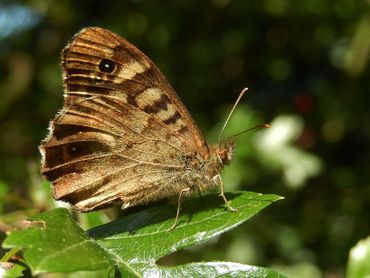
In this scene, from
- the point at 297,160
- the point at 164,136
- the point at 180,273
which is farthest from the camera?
the point at 297,160

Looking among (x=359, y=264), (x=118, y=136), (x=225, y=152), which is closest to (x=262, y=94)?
(x=225, y=152)

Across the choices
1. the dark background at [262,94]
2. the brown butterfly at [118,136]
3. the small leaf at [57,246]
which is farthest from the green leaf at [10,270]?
the dark background at [262,94]

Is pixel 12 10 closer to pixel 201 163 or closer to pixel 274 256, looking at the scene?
pixel 274 256

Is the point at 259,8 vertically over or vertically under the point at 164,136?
over

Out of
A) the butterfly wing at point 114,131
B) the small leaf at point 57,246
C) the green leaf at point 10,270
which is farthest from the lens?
the butterfly wing at point 114,131

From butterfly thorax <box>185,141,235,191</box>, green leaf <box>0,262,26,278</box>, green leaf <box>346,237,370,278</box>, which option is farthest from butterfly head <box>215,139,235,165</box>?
green leaf <box>0,262,26,278</box>

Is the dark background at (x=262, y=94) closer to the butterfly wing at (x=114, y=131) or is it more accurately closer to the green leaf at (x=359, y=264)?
the butterfly wing at (x=114, y=131)

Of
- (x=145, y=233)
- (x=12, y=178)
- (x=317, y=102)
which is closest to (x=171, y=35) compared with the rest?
(x=317, y=102)
